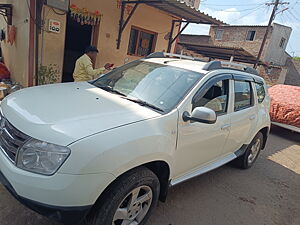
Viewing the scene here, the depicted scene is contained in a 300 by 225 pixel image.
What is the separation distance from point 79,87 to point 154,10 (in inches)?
243

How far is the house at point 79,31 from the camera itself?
17.6 feet

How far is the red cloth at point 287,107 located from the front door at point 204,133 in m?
4.93

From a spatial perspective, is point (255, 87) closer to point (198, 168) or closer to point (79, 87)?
point (198, 168)

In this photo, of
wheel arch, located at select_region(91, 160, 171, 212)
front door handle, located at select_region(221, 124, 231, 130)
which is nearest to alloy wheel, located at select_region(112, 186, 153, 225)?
wheel arch, located at select_region(91, 160, 171, 212)

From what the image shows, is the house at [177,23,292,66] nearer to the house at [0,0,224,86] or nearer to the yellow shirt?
the house at [0,0,224,86]

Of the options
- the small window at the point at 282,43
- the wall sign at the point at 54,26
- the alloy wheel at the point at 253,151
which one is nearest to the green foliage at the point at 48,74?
the wall sign at the point at 54,26

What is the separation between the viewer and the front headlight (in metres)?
1.63

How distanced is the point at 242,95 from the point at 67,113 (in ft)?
8.73

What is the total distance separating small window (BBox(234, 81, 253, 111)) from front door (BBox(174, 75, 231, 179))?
0.25 m

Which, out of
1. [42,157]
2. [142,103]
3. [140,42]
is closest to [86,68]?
[142,103]

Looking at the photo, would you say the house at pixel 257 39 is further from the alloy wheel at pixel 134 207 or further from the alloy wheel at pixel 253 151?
the alloy wheel at pixel 134 207

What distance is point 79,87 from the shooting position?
9.41 ft

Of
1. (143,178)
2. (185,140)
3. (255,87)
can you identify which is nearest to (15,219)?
(143,178)

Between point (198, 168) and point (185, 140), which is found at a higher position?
point (185, 140)
